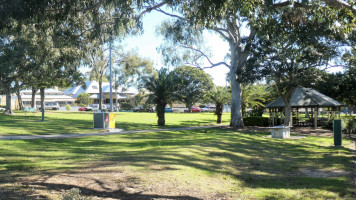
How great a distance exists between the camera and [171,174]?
8.42m

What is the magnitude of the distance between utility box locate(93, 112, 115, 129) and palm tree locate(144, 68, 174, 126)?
6.27 meters

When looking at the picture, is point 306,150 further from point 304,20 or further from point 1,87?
point 1,87

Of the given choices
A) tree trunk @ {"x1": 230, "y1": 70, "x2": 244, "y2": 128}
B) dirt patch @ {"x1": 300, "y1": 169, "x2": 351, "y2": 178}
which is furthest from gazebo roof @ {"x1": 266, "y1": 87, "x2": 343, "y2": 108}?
dirt patch @ {"x1": 300, "y1": 169, "x2": 351, "y2": 178}

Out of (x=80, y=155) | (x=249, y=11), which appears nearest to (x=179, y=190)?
(x=80, y=155)

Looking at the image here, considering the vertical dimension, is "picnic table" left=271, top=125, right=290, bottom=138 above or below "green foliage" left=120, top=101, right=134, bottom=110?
below

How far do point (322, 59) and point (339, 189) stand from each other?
19.2 m

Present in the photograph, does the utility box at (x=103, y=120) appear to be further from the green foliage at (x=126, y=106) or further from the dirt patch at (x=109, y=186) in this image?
the green foliage at (x=126, y=106)

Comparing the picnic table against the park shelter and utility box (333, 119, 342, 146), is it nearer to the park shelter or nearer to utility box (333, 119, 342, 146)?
utility box (333, 119, 342, 146)

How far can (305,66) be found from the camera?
26.5 meters

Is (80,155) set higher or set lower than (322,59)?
lower

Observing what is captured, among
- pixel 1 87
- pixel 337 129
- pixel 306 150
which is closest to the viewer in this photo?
pixel 306 150

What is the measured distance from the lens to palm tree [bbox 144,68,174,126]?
2723 centimetres

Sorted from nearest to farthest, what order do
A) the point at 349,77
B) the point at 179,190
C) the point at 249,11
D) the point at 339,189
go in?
1. the point at 179,190
2. the point at 339,189
3. the point at 249,11
4. the point at 349,77

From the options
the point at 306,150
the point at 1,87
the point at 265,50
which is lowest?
the point at 306,150
